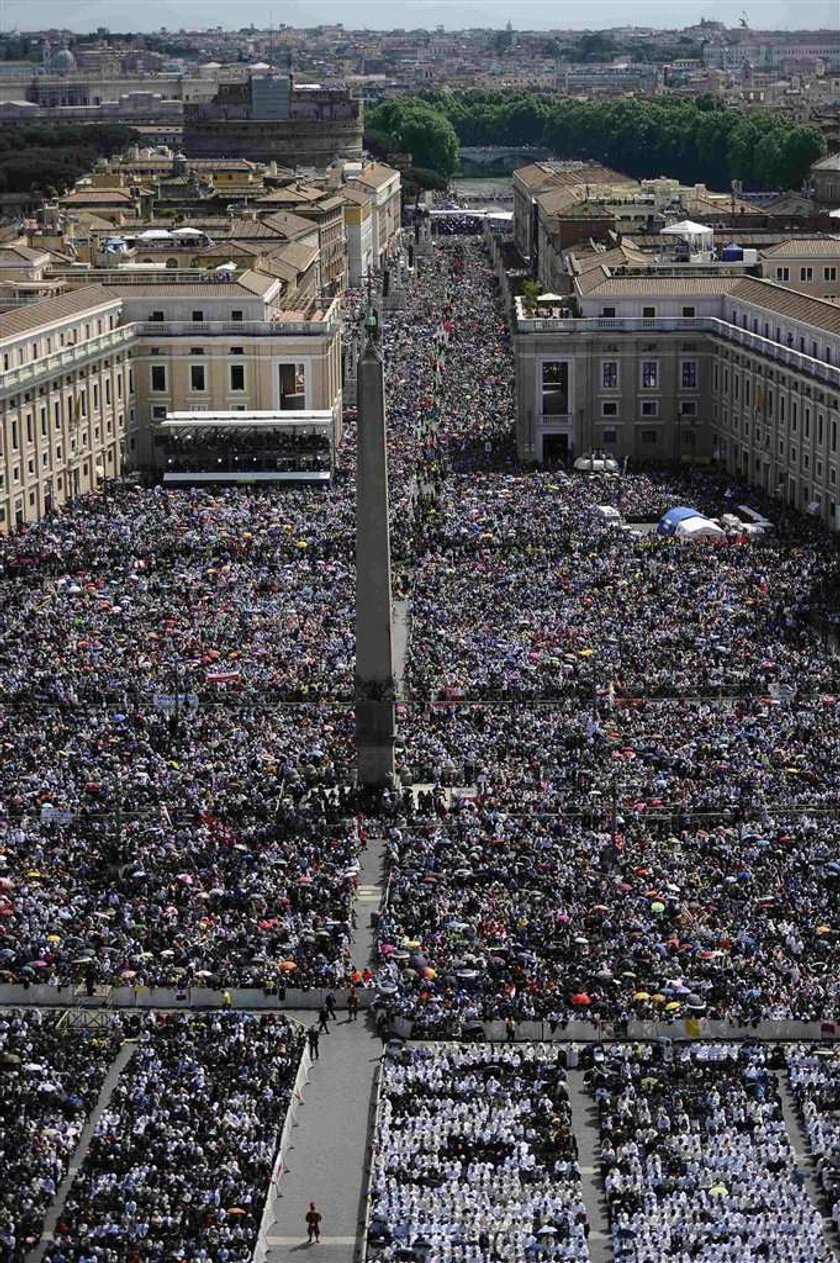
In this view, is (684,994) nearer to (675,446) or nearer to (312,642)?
(312,642)

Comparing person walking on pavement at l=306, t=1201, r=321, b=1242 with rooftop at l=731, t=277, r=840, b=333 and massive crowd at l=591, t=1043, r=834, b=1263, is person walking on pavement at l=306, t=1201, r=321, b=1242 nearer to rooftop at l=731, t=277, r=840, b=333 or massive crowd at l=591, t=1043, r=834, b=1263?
massive crowd at l=591, t=1043, r=834, b=1263

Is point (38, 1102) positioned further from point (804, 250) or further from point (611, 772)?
point (804, 250)

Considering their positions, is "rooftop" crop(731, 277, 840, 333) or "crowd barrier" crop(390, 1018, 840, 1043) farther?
"rooftop" crop(731, 277, 840, 333)

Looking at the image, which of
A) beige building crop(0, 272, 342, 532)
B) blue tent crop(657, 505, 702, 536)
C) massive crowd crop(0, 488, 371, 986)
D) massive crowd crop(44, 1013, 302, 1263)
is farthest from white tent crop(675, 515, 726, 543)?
massive crowd crop(44, 1013, 302, 1263)

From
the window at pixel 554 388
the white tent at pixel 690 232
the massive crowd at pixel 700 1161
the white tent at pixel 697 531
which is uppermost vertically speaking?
the white tent at pixel 690 232

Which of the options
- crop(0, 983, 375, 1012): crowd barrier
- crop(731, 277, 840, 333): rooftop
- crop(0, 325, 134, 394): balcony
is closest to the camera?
crop(0, 983, 375, 1012): crowd barrier

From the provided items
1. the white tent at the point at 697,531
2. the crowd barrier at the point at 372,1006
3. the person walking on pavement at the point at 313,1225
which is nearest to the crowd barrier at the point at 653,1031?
the crowd barrier at the point at 372,1006

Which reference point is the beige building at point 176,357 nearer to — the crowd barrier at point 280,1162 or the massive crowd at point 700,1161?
the crowd barrier at point 280,1162
